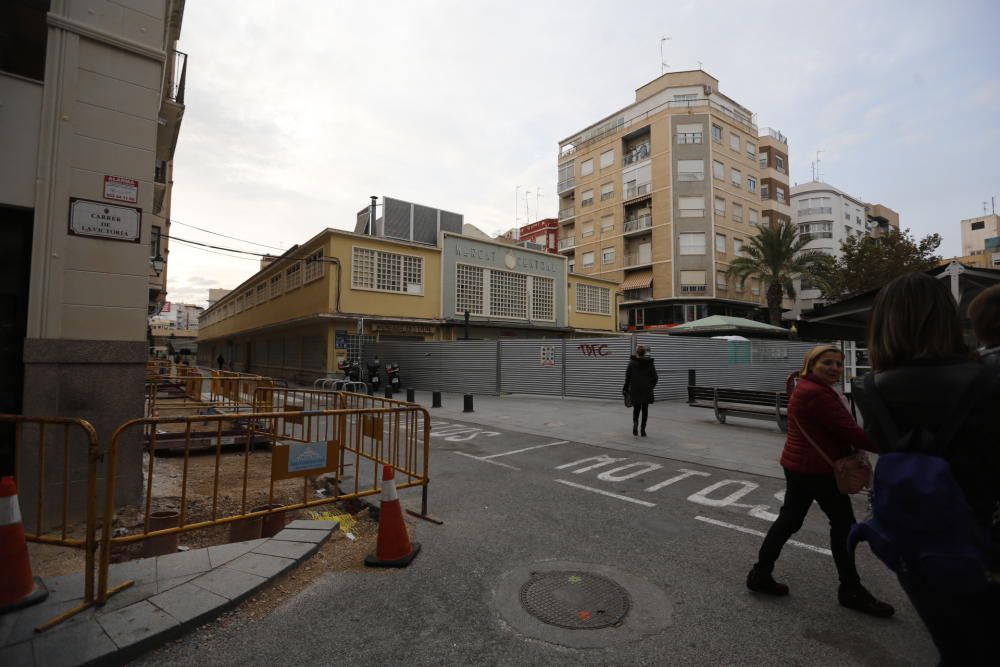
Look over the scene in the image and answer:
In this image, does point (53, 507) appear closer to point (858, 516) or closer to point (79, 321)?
point (79, 321)

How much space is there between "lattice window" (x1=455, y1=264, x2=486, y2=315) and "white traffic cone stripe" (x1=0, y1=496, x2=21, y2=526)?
900 inches

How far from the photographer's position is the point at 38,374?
4.52m

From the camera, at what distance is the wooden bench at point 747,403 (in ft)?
32.1

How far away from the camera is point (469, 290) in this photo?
26.3m

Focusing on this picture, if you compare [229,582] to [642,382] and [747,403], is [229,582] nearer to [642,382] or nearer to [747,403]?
[642,382]

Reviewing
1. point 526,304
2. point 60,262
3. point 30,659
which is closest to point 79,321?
point 60,262

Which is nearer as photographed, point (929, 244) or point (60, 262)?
point (60, 262)

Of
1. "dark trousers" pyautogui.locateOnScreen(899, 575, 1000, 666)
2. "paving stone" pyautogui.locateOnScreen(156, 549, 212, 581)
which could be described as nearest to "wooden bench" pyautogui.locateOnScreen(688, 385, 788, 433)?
"dark trousers" pyautogui.locateOnScreen(899, 575, 1000, 666)

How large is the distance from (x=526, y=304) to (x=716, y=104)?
2547 cm

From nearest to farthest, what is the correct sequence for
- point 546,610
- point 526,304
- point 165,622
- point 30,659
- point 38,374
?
point 30,659
point 165,622
point 546,610
point 38,374
point 526,304

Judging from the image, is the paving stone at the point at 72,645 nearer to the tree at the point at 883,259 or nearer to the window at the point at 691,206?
the tree at the point at 883,259

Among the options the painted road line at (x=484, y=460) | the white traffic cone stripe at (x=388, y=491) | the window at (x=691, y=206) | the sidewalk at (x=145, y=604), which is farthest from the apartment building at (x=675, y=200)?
the sidewalk at (x=145, y=604)

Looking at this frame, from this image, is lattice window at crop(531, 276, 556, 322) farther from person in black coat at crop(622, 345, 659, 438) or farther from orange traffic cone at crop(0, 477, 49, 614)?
orange traffic cone at crop(0, 477, 49, 614)

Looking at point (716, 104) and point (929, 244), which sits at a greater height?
point (716, 104)
